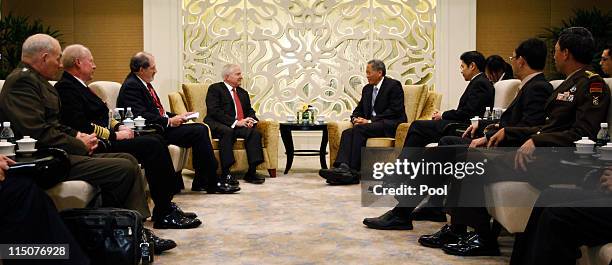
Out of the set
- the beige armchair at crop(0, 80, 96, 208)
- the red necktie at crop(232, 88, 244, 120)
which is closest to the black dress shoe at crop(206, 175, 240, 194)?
the red necktie at crop(232, 88, 244, 120)

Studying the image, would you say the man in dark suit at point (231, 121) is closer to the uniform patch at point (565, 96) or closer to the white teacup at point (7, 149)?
the white teacup at point (7, 149)

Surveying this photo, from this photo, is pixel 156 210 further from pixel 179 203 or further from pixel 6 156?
pixel 6 156

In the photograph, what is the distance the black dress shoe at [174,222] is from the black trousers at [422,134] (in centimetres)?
202

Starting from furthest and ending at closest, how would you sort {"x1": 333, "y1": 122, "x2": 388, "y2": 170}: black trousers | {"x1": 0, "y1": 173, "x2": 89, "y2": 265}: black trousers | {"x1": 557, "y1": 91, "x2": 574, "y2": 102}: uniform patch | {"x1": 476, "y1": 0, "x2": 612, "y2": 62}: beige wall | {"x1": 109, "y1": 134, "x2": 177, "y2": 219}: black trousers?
{"x1": 476, "y1": 0, "x2": 612, "y2": 62}: beige wall → {"x1": 333, "y1": 122, "x2": 388, "y2": 170}: black trousers → {"x1": 109, "y1": 134, "x2": 177, "y2": 219}: black trousers → {"x1": 557, "y1": 91, "x2": 574, "y2": 102}: uniform patch → {"x1": 0, "y1": 173, "x2": 89, "y2": 265}: black trousers

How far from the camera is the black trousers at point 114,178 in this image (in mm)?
4121

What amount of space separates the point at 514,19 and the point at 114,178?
6.69 metres

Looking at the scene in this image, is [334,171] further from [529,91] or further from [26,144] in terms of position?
[26,144]

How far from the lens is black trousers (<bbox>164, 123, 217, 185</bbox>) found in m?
6.68

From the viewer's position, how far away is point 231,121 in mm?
7543

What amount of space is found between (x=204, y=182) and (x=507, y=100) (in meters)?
2.75

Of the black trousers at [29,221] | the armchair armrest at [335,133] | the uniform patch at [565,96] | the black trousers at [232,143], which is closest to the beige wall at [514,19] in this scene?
the armchair armrest at [335,133]

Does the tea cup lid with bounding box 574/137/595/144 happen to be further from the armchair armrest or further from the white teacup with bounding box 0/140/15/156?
the armchair armrest

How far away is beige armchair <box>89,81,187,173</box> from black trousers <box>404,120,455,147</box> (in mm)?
1992

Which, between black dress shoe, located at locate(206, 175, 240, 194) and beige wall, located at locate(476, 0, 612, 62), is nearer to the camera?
black dress shoe, located at locate(206, 175, 240, 194)
